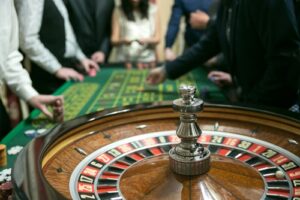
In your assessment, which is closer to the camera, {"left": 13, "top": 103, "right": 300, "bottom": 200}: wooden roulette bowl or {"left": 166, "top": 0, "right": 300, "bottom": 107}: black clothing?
{"left": 13, "top": 103, "right": 300, "bottom": 200}: wooden roulette bowl

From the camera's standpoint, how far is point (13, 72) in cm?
118

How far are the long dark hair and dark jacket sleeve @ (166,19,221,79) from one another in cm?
195

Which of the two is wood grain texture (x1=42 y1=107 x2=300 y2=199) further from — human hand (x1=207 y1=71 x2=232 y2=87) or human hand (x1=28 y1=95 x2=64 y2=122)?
human hand (x1=207 y1=71 x2=232 y2=87)

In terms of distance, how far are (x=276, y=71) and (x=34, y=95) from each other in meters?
0.96

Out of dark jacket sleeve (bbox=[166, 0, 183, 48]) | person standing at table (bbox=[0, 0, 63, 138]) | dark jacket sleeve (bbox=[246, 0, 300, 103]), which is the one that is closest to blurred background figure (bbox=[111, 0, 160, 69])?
dark jacket sleeve (bbox=[166, 0, 183, 48])

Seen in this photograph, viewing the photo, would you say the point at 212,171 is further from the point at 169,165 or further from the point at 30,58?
the point at 30,58

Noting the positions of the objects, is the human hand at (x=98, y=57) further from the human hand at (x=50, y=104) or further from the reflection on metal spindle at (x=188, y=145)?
the reflection on metal spindle at (x=188, y=145)

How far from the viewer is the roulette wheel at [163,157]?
2.91 feet

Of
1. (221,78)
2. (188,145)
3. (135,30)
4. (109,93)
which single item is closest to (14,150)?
(188,145)

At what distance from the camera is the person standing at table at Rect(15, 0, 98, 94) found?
101 centimetres

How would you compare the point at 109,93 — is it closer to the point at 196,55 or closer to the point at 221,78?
the point at 196,55

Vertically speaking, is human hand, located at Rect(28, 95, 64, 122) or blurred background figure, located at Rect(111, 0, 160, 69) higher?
human hand, located at Rect(28, 95, 64, 122)

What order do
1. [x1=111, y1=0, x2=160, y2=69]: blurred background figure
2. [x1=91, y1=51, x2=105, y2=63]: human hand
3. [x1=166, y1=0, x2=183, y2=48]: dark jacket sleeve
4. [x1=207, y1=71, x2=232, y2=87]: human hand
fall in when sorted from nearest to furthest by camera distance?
1. [x1=207, y1=71, x2=232, y2=87]: human hand
2. [x1=91, y1=51, x2=105, y2=63]: human hand
3. [x1=111, y1=0, x2=160, y2=69]: blurred background figure
4. [x1=166, y1=0, x2=183, y2=48]: dark jacket sleeve

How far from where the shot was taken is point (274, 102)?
1.78m
